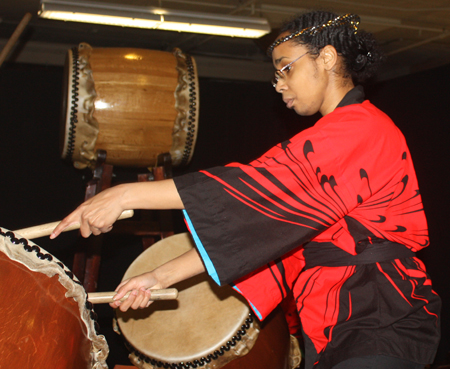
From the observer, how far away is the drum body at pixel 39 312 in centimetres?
86

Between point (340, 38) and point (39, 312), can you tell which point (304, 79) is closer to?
point (340, 38)

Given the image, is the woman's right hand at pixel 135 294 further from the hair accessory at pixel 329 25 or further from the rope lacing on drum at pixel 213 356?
the hair accessory at pixel 329 25

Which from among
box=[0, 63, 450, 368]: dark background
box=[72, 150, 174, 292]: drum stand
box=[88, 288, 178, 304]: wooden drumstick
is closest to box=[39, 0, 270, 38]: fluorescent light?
box=[0, 63, 450, 368]: dark background

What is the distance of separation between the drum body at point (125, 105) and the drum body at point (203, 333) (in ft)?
2.74

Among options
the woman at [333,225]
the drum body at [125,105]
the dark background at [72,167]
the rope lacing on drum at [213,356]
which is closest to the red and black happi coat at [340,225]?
the woman at [333,225]

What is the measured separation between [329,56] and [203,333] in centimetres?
96

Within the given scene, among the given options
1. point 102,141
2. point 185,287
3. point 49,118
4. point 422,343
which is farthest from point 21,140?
point 422,343

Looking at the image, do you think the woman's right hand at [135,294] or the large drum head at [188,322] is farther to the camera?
the large drum head at [188,322]

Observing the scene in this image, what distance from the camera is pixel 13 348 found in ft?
2.77

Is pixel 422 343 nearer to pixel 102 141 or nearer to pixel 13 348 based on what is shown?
pixel 13 348

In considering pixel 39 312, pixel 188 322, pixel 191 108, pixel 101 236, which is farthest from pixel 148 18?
pixel 39 312

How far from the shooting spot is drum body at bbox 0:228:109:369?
2.83ft

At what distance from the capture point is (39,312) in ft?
3.01

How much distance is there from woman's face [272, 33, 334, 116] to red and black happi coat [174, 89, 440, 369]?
13cm
